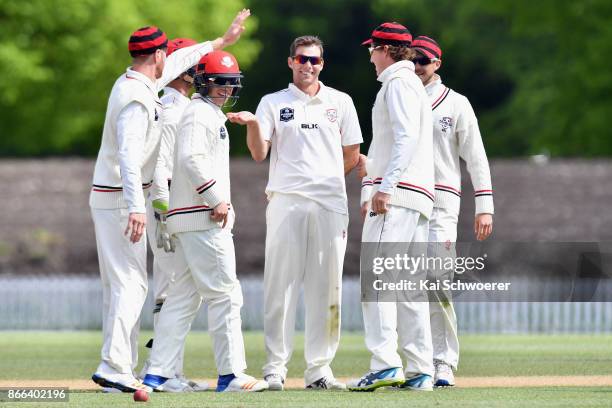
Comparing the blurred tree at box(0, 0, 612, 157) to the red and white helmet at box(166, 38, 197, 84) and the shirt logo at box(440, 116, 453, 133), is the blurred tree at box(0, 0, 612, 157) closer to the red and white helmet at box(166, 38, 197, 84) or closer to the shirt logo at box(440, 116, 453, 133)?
the red and white helmet at box(166, 38, 197, 84)

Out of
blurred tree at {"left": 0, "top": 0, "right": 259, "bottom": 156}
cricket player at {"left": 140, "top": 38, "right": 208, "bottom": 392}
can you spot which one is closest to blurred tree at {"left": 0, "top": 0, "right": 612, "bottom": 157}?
blurred tree at {"left": 0, "top": 0, "right": 259, "bottom": 156}

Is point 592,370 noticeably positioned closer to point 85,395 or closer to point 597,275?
point 85,395

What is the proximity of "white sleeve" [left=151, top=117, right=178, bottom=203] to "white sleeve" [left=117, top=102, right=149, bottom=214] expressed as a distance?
512 mm

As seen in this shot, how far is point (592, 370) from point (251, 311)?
1099cm

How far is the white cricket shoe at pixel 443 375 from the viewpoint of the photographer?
11445 millimetres

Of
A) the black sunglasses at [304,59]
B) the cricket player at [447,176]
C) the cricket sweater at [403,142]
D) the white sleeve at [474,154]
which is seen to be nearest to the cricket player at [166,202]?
the black sunglasses at [304,59]

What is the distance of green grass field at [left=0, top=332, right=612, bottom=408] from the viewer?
9.70m

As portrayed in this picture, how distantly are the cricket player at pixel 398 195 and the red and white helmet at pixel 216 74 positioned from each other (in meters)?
1.01

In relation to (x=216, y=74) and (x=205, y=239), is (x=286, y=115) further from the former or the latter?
(x=205, y=239)

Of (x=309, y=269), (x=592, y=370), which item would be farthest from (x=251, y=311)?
(x=309, y=269)

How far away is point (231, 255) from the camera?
10883mm

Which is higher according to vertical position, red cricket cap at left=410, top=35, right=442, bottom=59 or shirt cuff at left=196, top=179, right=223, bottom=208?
red cricket cap at left=410, top=35, right=442, bottom=59

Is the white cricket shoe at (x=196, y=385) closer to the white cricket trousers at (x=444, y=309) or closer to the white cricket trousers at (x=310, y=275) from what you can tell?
the white cricket trousers at (x=310, y=275)

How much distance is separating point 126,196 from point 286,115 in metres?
1.51
